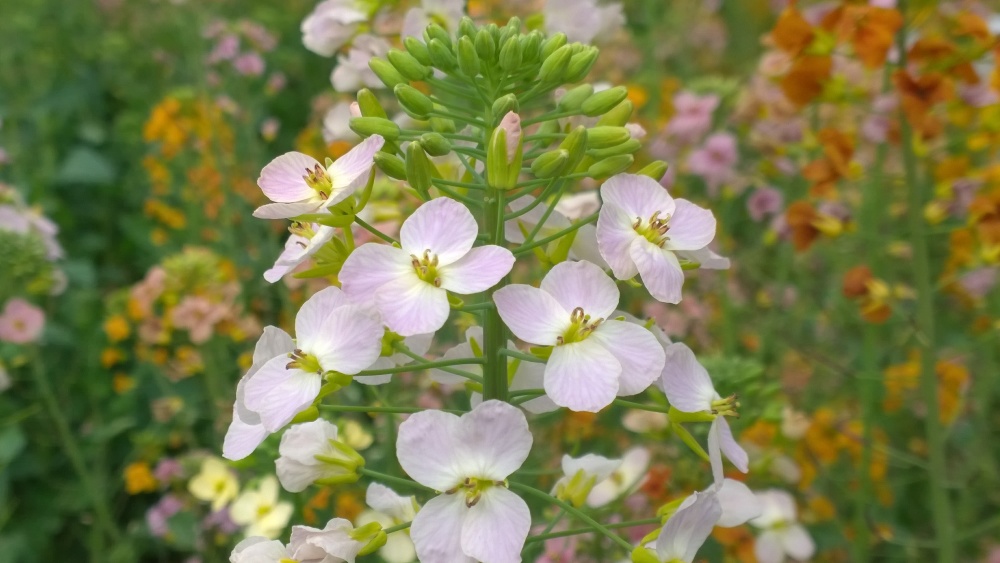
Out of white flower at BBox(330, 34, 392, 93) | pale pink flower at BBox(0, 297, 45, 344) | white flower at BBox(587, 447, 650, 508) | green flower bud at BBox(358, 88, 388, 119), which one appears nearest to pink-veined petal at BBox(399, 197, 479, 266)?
green flower bud at BBox(358, 88, 388, 119)

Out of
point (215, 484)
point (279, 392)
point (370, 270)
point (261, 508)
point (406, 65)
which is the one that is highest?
point (406, 65)

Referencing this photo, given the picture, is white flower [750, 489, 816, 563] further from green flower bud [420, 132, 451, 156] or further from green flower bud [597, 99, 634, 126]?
green flower bud [420, 132, 451, 156]

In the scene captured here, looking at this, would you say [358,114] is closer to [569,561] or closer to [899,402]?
[569,561]

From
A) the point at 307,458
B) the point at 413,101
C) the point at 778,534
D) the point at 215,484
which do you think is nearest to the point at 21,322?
the point at 215,484

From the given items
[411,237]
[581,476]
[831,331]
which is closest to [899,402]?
[831,331]

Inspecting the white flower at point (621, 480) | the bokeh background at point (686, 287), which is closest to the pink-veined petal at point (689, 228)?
the bokeh background at point (686, 287)

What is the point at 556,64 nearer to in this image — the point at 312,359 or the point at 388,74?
the point at 388,74
